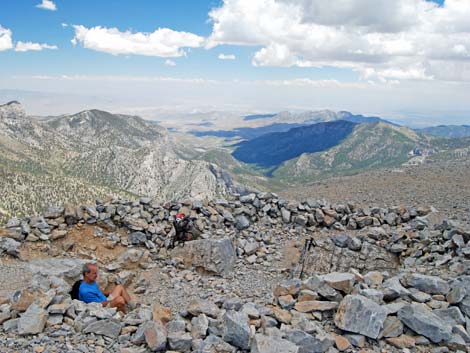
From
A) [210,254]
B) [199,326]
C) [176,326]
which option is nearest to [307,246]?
[210,254]

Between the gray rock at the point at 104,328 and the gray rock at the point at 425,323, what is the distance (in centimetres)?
583

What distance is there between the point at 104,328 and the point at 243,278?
746cm

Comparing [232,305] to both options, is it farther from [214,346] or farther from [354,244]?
[354,244]

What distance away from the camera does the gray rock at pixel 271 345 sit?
689cm

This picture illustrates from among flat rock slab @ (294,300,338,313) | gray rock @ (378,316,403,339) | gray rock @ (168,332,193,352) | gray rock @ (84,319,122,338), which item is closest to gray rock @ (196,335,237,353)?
gray rock @ (168,332,193,352)

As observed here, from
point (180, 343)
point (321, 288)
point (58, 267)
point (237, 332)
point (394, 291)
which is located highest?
point (394, 291)

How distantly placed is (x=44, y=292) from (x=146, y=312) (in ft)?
8.72

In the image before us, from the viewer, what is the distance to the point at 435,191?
24.2 metres

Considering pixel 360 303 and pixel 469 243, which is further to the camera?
pixel 469 243

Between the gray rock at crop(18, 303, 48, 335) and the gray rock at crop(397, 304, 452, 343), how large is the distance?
7.36 metres

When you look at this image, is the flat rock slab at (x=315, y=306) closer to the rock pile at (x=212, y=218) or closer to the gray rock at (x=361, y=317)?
the gray rock at (x=361, y=317)

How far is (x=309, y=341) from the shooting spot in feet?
23.8

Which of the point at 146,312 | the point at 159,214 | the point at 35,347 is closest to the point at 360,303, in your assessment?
the point at 146,312

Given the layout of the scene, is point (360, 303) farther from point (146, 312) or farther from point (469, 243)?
point (469, 243)
